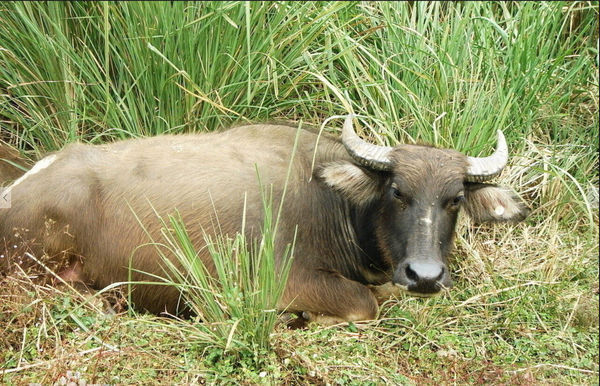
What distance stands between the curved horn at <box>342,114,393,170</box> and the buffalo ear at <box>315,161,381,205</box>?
8 cm

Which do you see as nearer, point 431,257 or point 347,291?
point 431,257

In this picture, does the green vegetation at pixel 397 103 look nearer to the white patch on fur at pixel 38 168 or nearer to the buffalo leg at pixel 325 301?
the buffalo leg at pixel 325 301

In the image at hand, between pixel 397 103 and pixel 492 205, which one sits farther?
pixel 397 103

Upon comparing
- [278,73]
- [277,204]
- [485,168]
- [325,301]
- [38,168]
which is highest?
[278,73]

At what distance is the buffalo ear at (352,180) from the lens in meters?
4.61

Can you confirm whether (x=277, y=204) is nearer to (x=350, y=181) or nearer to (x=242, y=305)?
(x=350, y=181)

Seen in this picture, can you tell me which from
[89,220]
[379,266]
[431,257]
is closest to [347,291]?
[379,266]

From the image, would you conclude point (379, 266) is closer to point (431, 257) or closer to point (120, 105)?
point (431, 257)

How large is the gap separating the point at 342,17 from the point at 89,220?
2.28 m

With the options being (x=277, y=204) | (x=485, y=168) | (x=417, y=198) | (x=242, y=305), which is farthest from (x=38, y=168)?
(x=485, y=168)

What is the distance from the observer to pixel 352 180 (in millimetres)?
4617

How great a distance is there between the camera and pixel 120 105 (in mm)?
5562

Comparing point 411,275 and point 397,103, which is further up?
point 397,103

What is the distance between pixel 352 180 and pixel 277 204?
1.45 ft
